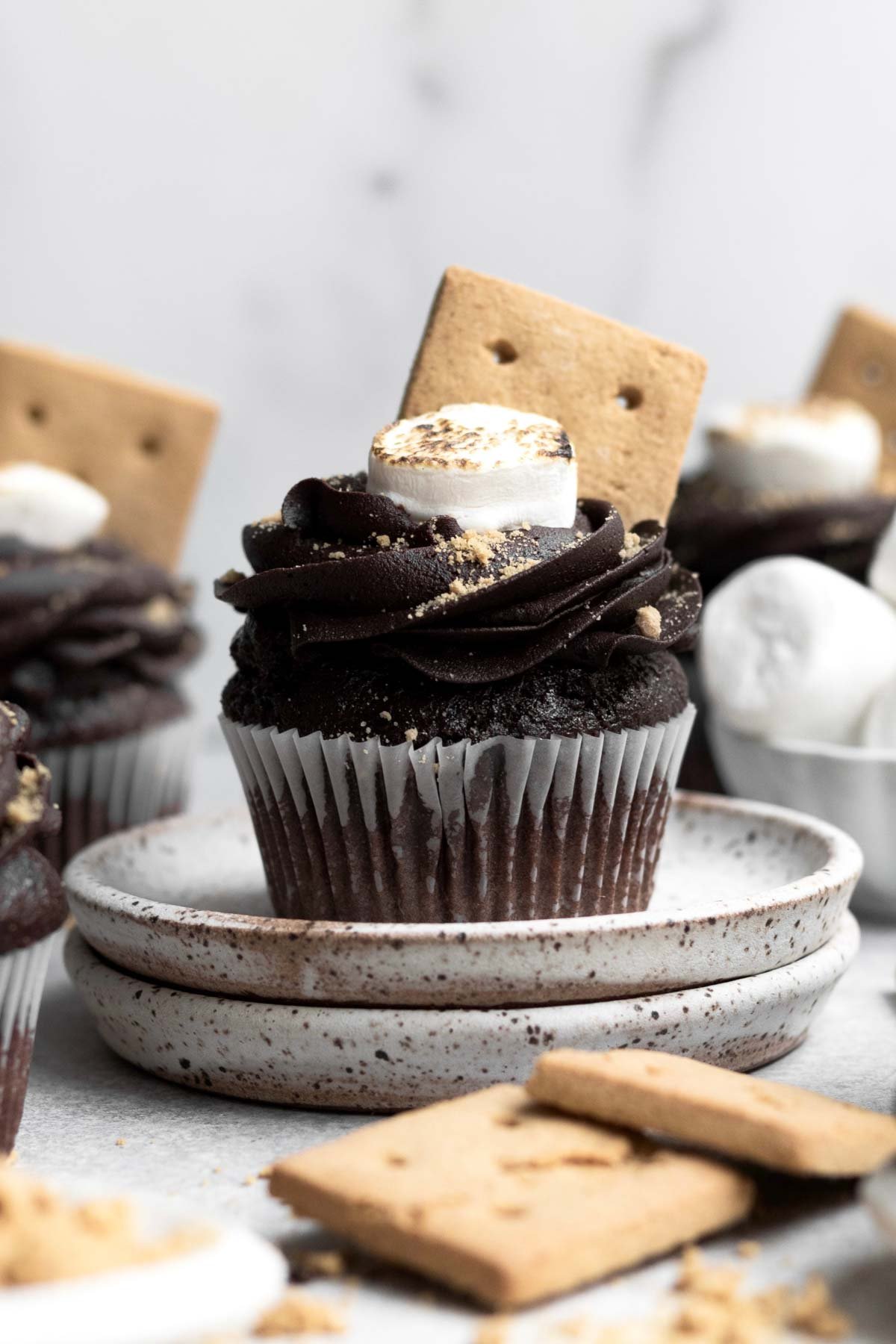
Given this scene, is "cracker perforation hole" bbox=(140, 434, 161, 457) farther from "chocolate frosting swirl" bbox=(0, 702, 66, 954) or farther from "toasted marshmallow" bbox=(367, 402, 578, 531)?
"chocolate frosting swirl" bbox=(0, 702, 66, 954)

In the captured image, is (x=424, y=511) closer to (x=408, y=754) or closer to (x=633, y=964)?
(x=408, y=754)

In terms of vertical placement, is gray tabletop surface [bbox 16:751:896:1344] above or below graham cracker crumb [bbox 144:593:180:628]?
below

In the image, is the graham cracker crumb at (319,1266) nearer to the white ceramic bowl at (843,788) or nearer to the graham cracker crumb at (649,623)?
the graham cracker crumb at (649,623)

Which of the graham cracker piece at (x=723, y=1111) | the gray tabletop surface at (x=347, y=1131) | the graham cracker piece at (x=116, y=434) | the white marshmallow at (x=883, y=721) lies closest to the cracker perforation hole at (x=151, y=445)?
the graham cracker piece at (x=116, y=434)

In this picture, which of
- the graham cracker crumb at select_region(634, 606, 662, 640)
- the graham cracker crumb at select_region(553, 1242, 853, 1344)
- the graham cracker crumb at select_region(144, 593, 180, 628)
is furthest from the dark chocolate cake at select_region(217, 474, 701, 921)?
the graham cracker crumb at select_region(144, 593, 180, 628)

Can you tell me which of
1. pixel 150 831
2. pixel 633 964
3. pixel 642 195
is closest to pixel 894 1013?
pixel 633 964
